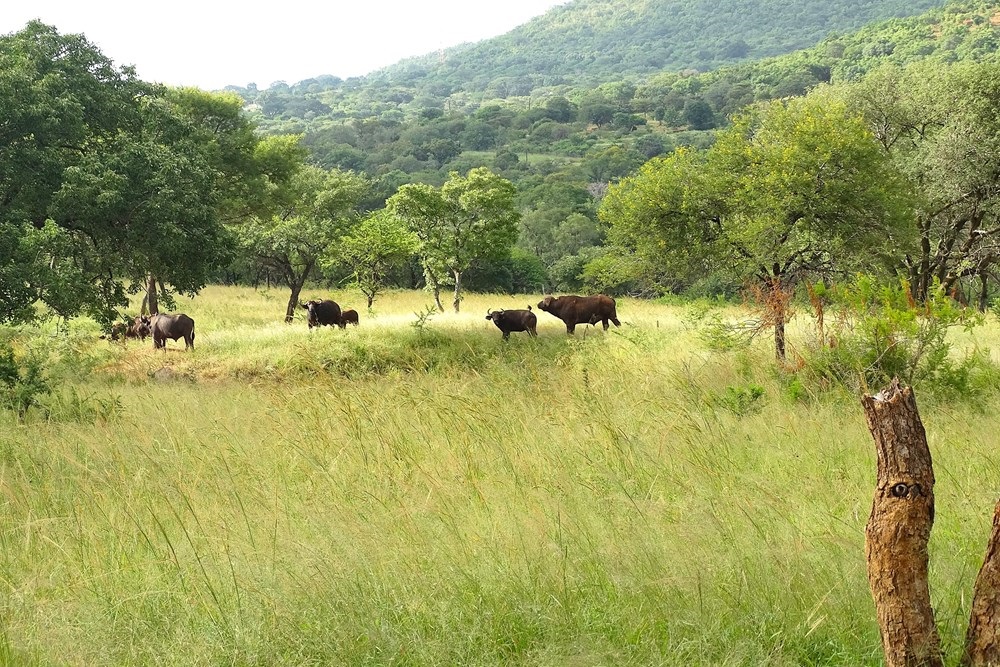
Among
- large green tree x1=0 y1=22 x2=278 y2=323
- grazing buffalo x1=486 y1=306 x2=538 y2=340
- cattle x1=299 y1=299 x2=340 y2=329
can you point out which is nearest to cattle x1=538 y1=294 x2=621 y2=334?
grazing buffalo x1=486 y1=306 x2=538 y2=340

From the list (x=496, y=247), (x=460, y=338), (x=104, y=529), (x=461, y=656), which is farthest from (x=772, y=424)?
(x=496, y=247)

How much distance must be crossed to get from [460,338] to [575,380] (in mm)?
11233

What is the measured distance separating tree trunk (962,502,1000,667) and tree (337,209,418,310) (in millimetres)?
24920

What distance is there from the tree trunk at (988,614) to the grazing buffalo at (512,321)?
17.7 metres

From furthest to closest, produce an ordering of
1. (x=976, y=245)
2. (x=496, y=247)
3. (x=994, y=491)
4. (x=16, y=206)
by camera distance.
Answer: (x=496, y=247)
(x=976, y=245)
(x=16, y=206)
(x=994, y=491)

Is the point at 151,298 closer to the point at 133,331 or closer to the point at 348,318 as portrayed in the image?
the point at 133,331

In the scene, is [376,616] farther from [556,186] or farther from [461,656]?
[556,186]

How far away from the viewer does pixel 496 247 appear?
2655cm

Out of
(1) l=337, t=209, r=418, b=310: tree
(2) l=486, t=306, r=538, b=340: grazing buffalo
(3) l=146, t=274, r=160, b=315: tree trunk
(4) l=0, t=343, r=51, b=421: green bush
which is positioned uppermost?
(1) l=337, t=209, r=418, b=310: tree

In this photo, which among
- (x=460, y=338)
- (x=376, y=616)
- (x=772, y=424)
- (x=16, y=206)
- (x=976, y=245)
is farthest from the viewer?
(x=976, y=245)

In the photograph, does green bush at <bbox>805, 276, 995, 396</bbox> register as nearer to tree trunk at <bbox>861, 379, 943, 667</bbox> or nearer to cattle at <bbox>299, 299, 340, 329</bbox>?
tree trunk at <bbox>861, 379, 943, 667</bbox>

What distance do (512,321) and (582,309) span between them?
2.70m

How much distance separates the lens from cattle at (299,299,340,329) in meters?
21.6

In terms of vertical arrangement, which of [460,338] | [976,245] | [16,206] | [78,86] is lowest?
[460,338]
